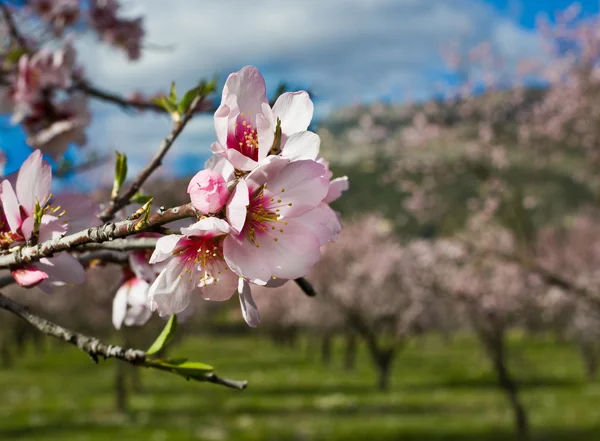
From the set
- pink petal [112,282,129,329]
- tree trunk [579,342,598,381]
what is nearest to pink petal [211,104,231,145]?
pink petal [112,282,129,329]

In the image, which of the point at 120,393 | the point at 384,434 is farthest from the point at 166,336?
the point at 120,393

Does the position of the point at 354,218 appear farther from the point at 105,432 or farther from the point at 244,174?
the point at 244,174

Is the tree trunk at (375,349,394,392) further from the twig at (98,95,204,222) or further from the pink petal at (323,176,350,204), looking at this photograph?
the pink petal at (323,176,350,204)

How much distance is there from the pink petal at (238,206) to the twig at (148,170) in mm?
544

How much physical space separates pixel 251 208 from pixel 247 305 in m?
0.17

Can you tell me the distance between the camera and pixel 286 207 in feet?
3.27

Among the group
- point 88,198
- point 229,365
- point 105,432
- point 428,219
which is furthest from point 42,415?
point 88,198

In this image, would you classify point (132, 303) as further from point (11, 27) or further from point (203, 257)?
point (11, 27)

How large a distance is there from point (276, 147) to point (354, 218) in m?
31.4

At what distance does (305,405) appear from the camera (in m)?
20.8

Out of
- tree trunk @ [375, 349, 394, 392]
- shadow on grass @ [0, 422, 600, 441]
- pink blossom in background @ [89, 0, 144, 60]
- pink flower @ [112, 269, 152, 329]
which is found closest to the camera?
pink flower @ [112, 269, 152, 329]

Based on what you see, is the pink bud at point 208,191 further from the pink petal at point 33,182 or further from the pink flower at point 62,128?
the pink flower at point 62,128

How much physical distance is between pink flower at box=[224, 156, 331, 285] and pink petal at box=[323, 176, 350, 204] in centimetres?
12

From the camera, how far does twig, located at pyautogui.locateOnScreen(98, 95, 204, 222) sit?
1392 millimetres
